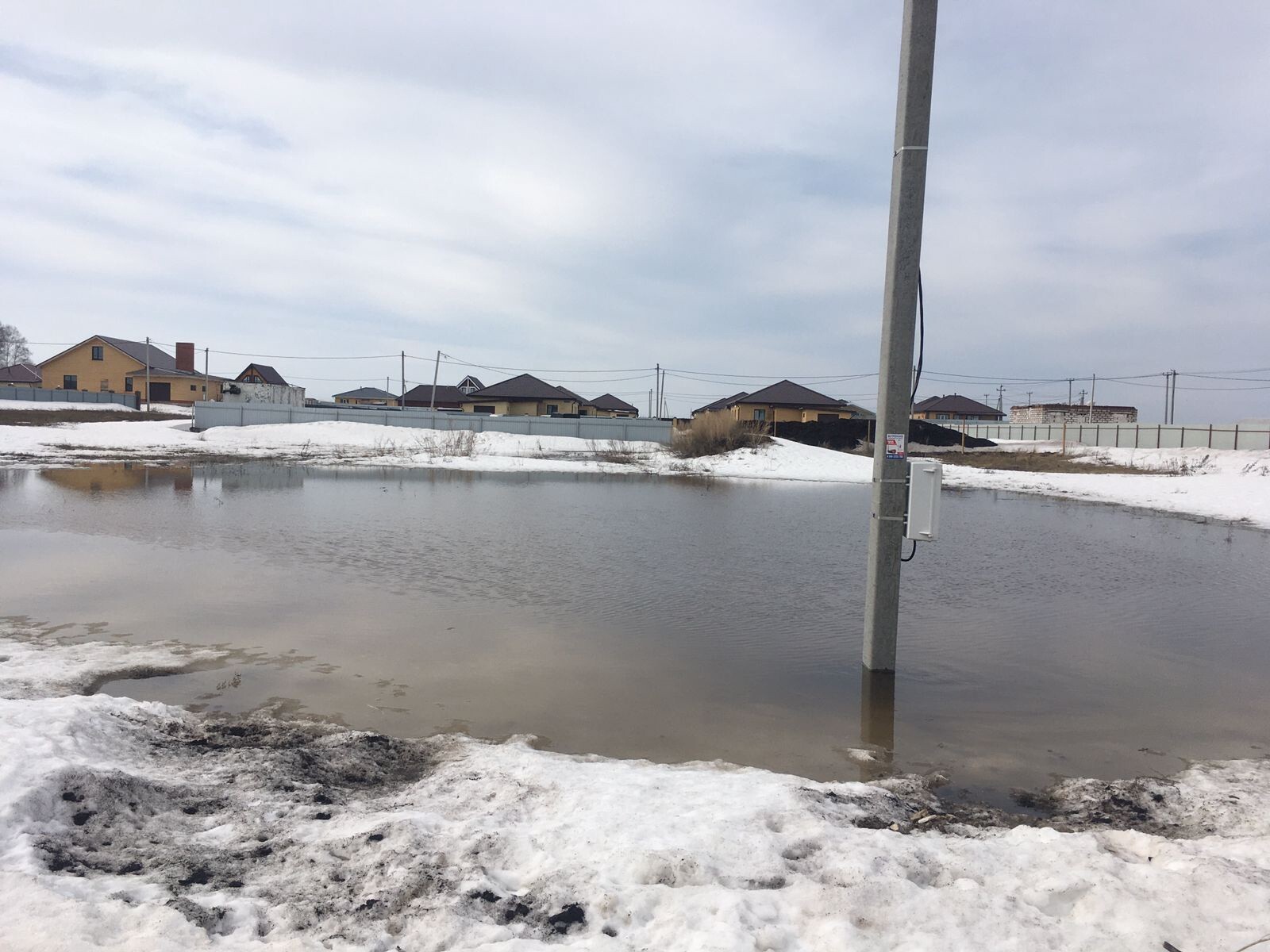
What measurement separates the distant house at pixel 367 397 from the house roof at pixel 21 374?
29.7 meters

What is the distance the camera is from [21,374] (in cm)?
7550

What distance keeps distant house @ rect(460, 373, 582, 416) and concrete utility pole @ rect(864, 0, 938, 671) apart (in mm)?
60603

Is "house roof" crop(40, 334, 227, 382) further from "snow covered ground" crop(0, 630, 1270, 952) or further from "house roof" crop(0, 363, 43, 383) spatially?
"snow covered ground" crop(0, 630, 1270, 952)

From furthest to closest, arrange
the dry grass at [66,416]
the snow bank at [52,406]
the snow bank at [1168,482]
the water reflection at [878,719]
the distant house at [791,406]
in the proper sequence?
1. the distant house at [791,406]
2. the snow bank at [52,406]
3. the dry grass at [66,416]
4. the snow bank at [1168,482]
5. the water reflection at [878,719]

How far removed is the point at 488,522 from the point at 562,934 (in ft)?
40.6

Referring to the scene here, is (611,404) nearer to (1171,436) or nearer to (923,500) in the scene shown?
(1171,436)

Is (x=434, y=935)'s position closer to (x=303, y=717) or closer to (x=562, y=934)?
(x=562, y=934)

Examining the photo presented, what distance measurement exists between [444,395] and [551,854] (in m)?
80.3

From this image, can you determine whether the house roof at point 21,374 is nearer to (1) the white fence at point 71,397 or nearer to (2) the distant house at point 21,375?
(2) the distant house at point 21,375

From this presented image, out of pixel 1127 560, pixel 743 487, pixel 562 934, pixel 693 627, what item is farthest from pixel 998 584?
pixel 743 487

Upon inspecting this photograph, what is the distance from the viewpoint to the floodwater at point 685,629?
5.16 metres

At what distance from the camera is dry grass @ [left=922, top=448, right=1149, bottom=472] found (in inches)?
1418

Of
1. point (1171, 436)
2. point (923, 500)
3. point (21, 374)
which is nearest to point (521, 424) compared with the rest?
point (1171, 436)

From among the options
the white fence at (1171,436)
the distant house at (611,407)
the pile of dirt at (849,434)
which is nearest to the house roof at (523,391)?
the distant house at (611,407)
